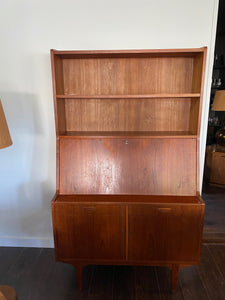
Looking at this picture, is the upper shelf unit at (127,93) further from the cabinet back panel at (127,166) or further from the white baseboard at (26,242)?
the white baseboard at (26,242)

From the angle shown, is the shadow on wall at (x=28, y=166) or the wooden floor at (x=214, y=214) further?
the wooden floor at (x=214, y=214)

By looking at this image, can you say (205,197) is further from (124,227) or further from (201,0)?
(201,0)

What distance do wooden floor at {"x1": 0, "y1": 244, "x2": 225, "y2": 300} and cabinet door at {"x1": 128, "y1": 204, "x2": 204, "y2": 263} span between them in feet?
0.92

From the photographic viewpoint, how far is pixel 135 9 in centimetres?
163

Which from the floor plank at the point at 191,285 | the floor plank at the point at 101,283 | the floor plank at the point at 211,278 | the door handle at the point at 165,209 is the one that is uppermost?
the door handle at the point at 165,209

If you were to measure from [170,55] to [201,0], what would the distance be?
473mm

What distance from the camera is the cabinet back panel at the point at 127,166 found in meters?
1.65

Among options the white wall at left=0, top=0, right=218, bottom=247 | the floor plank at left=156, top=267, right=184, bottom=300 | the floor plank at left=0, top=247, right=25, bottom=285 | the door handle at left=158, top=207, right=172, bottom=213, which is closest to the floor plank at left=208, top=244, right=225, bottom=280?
the floor plank at left=156, top=267, right=184, bottom=300

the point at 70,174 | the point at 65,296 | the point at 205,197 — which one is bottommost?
the point at 65,296

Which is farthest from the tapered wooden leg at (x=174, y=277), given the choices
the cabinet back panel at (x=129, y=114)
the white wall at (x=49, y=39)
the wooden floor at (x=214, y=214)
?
the cabinet back panel at (x=129, y=114)

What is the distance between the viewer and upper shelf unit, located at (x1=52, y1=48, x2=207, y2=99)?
1658 millimetres

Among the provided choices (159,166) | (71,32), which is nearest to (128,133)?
(159,166)

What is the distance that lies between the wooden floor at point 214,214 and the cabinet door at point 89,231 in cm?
116

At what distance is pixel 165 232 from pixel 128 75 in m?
1.24
